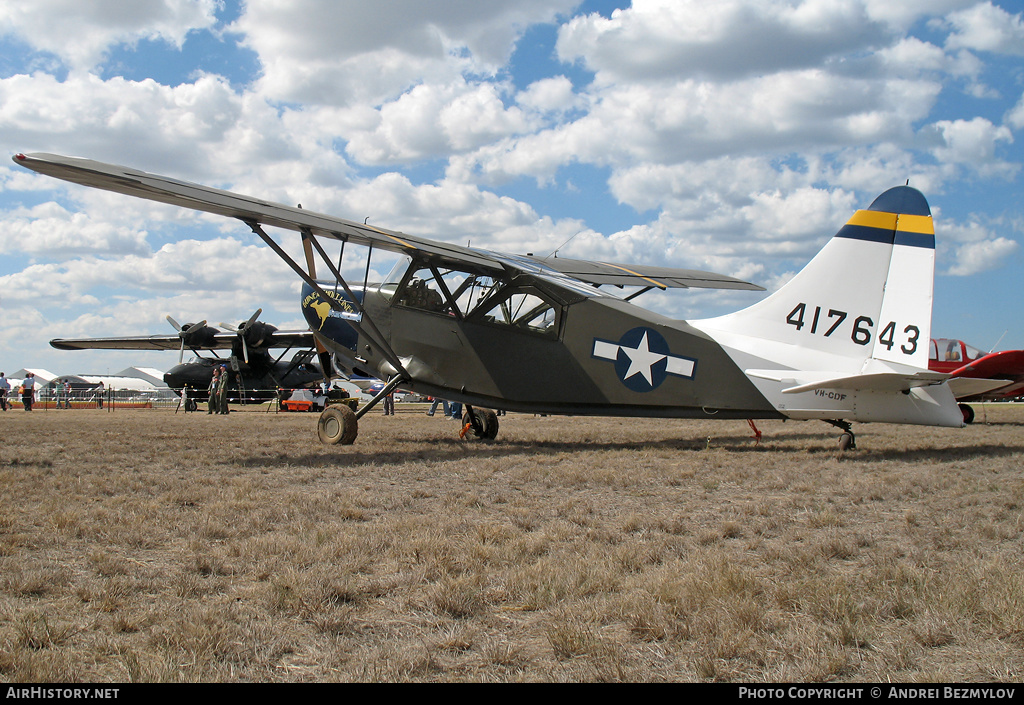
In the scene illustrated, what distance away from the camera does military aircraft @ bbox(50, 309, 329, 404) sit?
31.7m

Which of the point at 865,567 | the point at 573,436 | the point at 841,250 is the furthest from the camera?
the point at 573,436

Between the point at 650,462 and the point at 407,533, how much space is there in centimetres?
432

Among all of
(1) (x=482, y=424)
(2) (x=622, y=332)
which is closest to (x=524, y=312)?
(2) (x=622, y=332)

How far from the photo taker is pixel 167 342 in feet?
114

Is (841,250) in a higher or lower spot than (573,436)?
higher

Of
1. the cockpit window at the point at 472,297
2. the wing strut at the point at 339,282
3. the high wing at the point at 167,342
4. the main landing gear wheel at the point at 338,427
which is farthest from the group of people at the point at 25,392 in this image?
the cockpit window at the point at 472,297

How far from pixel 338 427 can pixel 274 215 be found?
341 centimetres

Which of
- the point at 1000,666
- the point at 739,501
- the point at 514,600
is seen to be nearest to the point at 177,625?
the point at 514,600

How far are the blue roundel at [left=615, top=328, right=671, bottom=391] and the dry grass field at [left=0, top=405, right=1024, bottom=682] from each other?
2.43 metres

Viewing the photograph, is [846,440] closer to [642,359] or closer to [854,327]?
[854,327]

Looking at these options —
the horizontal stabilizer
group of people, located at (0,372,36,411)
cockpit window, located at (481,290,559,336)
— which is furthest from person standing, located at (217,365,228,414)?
the horizontal stabilizer

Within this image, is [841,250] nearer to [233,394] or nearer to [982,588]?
[982,588]

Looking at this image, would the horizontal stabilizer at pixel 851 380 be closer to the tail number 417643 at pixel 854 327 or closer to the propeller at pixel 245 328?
the tail number 417643 at pixel 854 327

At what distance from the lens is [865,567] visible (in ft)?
12.0
